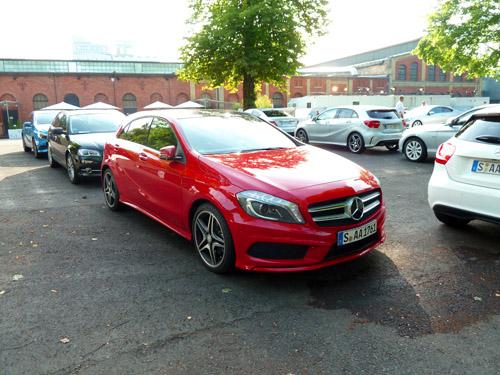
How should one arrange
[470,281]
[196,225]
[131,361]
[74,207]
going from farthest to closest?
[74,207], [196,225], [470,281], [131,361]

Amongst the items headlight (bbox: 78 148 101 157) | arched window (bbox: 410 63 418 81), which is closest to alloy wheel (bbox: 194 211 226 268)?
headlight (bbox: 78 148 101 157)

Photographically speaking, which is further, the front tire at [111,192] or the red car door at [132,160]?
the front tire at [111,192]

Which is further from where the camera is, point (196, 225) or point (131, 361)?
point (196, 225)

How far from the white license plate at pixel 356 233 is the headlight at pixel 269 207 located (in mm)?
397

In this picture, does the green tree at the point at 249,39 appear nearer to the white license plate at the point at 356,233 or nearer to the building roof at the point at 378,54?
the white license plate at the point at 356,233

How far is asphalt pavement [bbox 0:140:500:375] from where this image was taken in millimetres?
2872

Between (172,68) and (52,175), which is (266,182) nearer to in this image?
(52,175)

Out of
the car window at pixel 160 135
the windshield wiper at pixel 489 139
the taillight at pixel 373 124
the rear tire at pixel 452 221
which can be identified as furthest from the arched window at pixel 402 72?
the car window at pixel 160 135

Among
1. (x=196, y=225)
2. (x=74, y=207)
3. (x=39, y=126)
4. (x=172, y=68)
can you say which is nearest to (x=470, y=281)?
(x=196, y=225)

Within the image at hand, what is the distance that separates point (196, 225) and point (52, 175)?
7.44 m

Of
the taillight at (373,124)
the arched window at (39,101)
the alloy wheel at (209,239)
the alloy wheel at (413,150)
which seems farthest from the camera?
the arched window at (39,101)

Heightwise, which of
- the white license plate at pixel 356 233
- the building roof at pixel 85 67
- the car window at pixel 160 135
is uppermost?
the building roof at pixel 85 67

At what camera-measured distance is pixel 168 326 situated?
10.8 ft

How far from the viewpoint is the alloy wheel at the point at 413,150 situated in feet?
37.9
